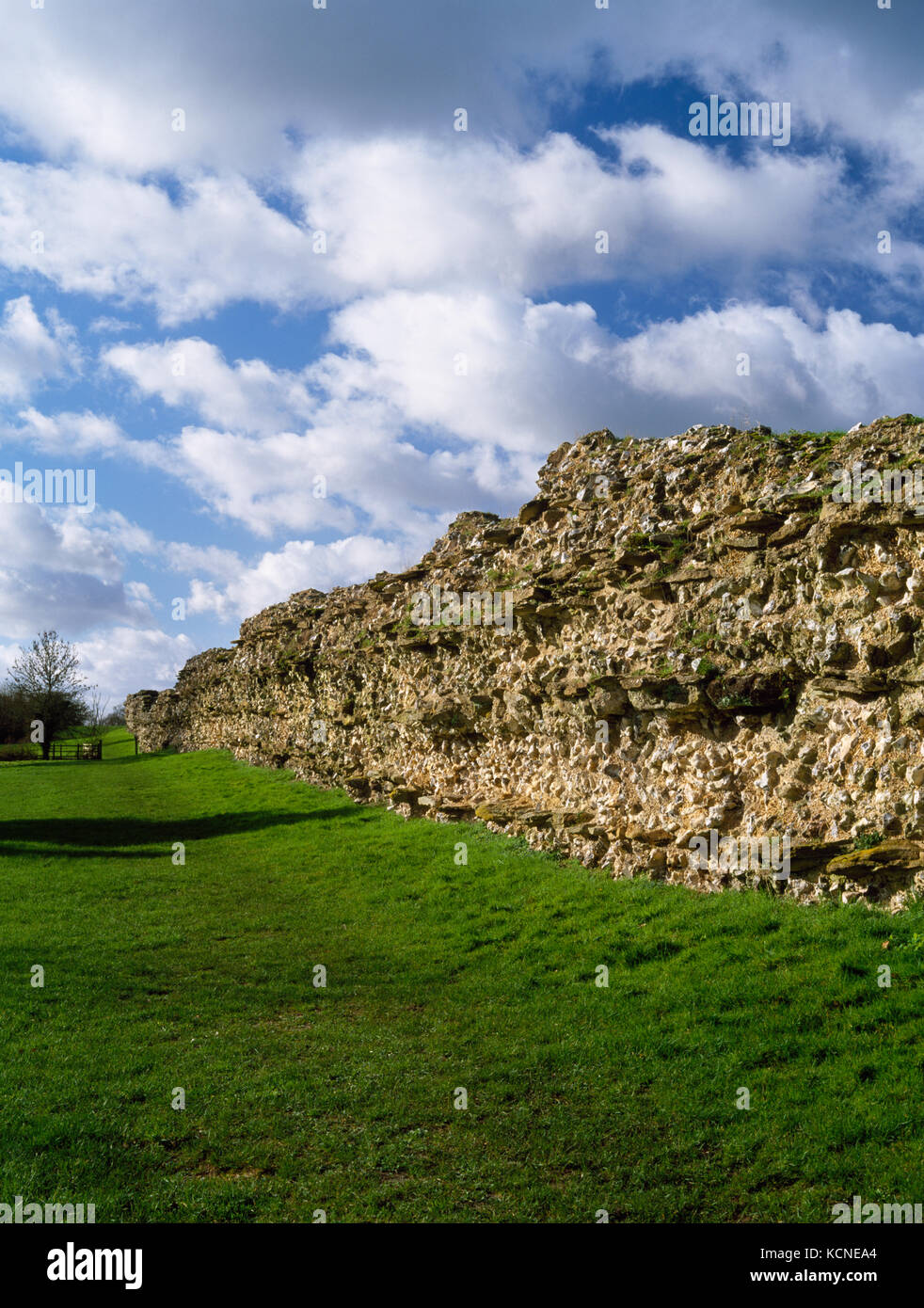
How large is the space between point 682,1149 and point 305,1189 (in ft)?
9.31

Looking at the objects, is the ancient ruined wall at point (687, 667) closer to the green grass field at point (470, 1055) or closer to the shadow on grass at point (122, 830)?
the green grass field at point (470, 1055)

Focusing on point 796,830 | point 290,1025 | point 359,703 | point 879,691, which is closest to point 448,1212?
point 290,1025

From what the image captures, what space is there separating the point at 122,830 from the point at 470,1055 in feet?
55.7

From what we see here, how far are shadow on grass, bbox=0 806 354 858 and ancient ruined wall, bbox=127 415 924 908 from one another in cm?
379

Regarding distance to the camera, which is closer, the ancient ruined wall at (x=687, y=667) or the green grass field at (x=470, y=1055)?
the green grass field at (x=470, y=1055)

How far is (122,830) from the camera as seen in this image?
22234 millimetres

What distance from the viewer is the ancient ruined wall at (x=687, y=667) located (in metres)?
9.33

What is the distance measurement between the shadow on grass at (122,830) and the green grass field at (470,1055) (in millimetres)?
5964

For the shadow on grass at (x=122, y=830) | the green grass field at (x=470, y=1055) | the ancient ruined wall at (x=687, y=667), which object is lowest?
the green grass field at (x=470, y=1055)

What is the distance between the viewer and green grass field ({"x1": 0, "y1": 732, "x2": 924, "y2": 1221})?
19.1ft

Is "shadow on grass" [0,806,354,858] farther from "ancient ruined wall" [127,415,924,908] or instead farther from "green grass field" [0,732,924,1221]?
"green grass field" [0,732,924,1221]

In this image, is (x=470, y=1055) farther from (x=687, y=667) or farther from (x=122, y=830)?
(x=122, y=830)

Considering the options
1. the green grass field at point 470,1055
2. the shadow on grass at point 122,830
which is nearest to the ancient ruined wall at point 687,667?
the green grass field at point 470,1055

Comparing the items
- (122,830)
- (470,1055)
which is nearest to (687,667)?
(470,1055)
